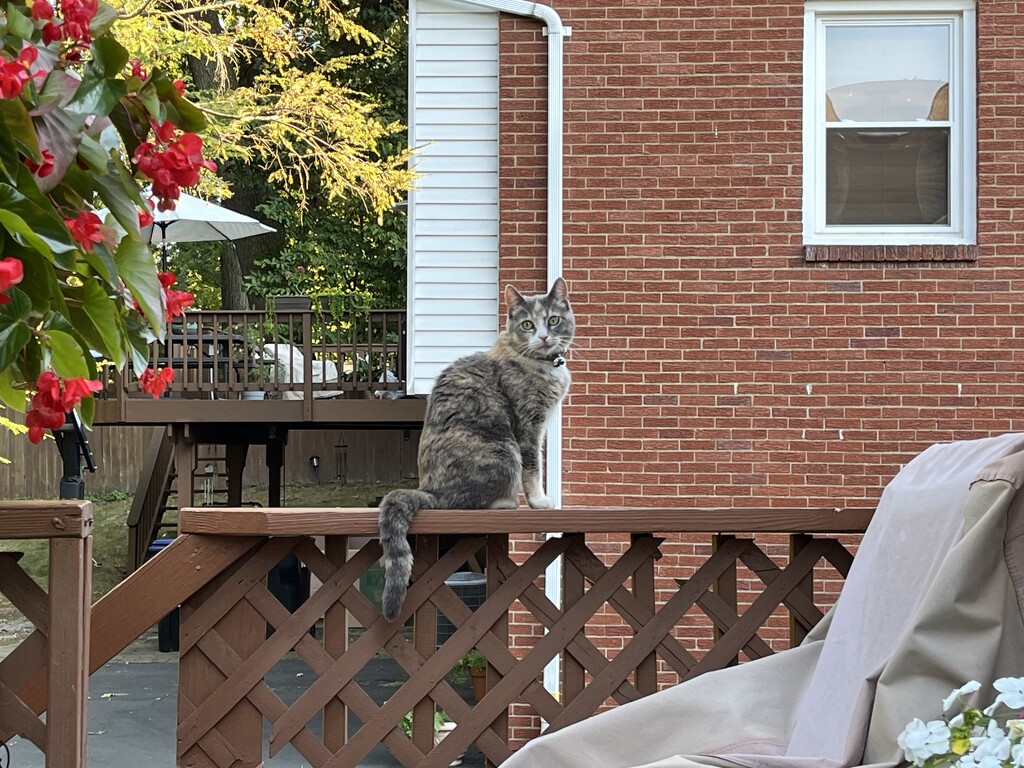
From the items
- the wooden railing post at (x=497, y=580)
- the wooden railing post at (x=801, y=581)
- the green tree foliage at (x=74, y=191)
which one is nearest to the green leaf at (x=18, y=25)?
the green tree foliage at (x=74, y=191)

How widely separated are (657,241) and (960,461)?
4.50m

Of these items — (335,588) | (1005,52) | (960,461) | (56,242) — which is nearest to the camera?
(56,242)

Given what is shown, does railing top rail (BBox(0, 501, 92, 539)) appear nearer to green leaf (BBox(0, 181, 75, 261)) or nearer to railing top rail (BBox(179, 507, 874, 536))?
railing top rail (BBox(179, 507, 874, 536))

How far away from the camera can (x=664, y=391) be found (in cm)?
673

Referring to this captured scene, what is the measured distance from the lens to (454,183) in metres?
6.95

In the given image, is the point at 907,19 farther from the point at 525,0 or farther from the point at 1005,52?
the point at 525,0

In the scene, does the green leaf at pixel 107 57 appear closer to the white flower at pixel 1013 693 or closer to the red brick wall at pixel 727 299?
the white flower at pixel 1013 693

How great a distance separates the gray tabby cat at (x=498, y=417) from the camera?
10.2ft

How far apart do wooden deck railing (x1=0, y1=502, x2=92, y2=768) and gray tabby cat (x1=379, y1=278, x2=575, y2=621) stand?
0.83 metres

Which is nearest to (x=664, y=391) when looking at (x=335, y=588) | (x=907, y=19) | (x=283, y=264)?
(x=907, y=19)

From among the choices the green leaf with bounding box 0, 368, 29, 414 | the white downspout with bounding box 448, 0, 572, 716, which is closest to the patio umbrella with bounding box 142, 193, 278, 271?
the white downspout with bounding box 448, 0, 572, 716

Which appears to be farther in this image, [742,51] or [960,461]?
[742,51]

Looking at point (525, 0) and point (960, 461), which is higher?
point (525, 0)

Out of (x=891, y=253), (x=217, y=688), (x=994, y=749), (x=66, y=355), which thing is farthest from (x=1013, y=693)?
(x=891, y=253)
